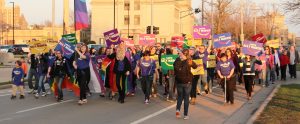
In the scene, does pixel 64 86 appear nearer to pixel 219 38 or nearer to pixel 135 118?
pixel 135 118

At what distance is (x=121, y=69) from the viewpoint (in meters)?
14.5

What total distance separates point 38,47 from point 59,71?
1.91m

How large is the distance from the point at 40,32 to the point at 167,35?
42505mm

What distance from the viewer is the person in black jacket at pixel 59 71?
48.2 feet

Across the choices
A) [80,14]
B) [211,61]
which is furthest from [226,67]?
[80,14]

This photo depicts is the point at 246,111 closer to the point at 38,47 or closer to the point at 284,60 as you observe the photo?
the point at 38,47

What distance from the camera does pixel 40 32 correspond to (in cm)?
12094

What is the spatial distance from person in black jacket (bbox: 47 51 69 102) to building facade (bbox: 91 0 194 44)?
77475 mm

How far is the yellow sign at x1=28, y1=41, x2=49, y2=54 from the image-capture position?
52.4 feet

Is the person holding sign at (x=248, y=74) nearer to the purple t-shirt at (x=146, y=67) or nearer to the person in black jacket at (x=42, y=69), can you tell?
the purple t-shirt at (x=146, y=67)

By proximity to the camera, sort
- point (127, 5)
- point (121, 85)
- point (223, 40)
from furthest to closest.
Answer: point (127, 5) → point (223, 40) → point (121, 85)

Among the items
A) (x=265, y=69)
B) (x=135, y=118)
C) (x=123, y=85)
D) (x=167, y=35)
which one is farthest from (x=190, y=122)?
(x=167, y=35)

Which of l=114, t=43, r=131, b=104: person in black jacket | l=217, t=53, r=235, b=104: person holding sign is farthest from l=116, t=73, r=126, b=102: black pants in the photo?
l=217, t=53, r=235, b=104: person holding sign

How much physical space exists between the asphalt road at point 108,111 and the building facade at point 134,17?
77.6 meters
